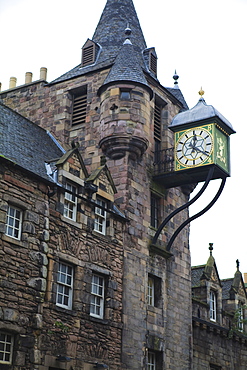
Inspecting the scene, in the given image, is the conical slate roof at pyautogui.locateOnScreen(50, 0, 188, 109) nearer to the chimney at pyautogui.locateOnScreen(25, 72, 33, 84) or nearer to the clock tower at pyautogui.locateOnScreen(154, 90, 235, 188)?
the chimney at pyautogui.locateOnScreen(25, 72, 33, 84)

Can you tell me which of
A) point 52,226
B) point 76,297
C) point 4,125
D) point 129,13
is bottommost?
point 76,297

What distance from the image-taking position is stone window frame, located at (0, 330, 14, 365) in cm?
1723

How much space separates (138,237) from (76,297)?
4.30 meters

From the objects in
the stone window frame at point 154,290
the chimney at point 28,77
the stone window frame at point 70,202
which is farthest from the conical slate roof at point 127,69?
the stone window frame at point 154,290

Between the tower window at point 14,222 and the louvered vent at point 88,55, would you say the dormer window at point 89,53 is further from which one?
the tower window at point 14,222

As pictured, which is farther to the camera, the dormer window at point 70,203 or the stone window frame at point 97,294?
the stone window frame at point 97,294

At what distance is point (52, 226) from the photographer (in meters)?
20.0

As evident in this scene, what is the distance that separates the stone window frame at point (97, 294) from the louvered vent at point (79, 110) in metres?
7.34

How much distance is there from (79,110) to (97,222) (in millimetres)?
6252

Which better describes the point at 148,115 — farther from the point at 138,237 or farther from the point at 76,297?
the point at 76,297

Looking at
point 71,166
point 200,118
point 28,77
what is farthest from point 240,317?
point 28,77

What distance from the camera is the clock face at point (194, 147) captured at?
2417 centimetres

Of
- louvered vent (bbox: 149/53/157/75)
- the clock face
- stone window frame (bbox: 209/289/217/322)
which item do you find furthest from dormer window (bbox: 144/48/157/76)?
stone window frame (bbox: 209/289/217/322)

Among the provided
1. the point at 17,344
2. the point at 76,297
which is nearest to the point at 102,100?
the point at 76,297
